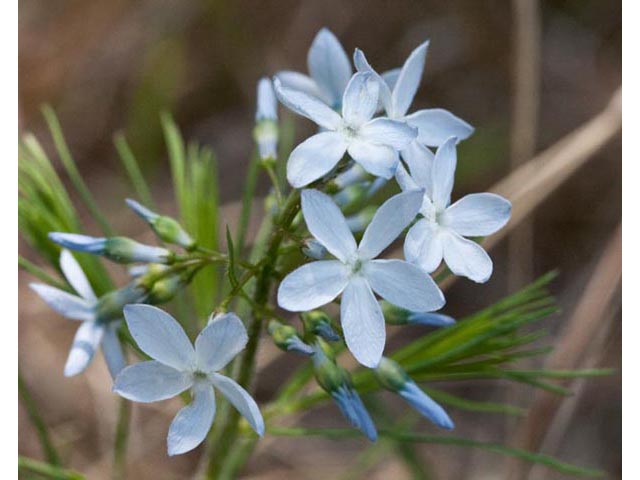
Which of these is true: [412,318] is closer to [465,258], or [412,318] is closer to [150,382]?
[465,258]

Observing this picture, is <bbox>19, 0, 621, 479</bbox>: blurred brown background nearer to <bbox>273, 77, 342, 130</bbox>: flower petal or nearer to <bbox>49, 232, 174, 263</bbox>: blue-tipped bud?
<bbox>49, 232, 174, 263</bbox>: blue-tipped bud

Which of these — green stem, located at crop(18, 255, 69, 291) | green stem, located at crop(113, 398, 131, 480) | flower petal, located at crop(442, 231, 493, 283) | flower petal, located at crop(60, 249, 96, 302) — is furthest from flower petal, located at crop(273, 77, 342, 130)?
green stem, located at crop(113, 398, 131, 480)

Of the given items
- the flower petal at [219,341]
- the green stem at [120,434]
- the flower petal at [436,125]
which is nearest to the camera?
the flower petal at [219,341]

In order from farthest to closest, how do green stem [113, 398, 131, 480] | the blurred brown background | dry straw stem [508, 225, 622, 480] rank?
the blurred brown background, dry straw stem [508, 225, 622, 480], green stem [113, 398, 131, 480]

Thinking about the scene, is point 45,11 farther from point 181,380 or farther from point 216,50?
point 181,380

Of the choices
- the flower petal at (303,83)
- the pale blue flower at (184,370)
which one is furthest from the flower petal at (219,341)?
the flower petal at (303,83)

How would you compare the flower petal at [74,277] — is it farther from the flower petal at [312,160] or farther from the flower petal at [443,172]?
the flower petal at [443,172]
